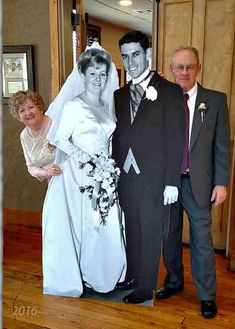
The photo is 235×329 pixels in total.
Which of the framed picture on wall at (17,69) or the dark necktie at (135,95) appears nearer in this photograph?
the dark necktie at (135,95)

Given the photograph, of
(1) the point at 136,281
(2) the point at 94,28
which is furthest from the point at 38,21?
(1) the point at 136,281

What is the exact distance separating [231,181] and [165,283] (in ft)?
3.01

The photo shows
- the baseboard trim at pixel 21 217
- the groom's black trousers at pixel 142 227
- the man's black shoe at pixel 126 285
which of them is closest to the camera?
the groom's black trousers at pixel 142 227

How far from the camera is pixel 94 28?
13.2ft

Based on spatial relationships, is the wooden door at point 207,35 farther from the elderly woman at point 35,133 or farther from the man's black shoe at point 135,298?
the elderly woman at point 35,133

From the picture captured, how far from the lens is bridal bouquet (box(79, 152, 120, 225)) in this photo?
6.88 ft

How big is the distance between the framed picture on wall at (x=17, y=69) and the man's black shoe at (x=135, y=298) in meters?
1.49

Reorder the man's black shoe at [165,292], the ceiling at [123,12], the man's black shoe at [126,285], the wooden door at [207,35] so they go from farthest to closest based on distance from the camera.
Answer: the ceiling at [123,12], the wooden door at [207,35], the man's black shoe at [165,292], the man's black shoe at [126,285]

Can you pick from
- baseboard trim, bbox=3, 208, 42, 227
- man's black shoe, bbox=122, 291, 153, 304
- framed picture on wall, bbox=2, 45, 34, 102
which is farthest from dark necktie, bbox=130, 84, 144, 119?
baseboard trim, bbox=3, 208, 42, 227

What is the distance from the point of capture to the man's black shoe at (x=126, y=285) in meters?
2.24

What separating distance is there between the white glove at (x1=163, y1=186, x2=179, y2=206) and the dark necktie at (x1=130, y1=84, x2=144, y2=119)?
1.52 feet

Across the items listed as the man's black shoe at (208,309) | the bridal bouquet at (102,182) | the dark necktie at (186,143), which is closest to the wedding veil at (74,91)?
the bridal bouquet at (102,182)

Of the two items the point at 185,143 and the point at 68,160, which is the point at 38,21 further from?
the point at 185,143

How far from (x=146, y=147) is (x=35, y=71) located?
4.61 ft
